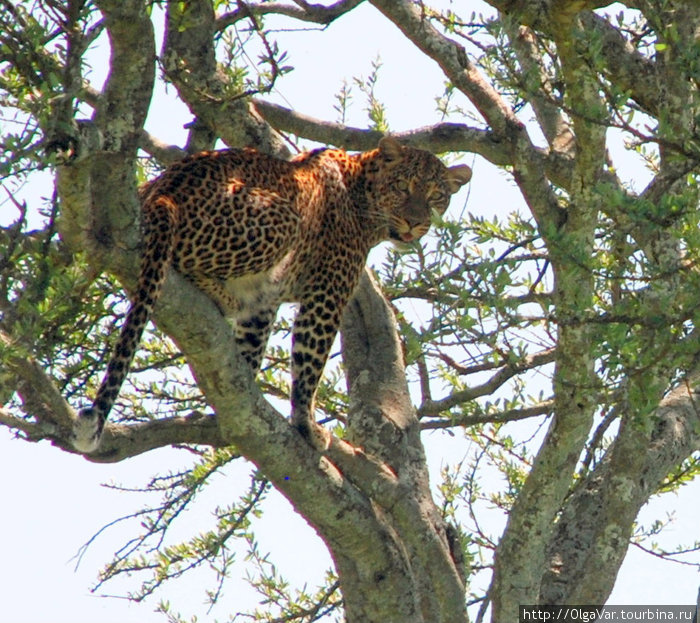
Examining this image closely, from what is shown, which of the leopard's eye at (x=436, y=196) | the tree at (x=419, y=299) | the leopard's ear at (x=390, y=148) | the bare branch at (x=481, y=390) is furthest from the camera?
the leopard's eye at (x=436, y=196)

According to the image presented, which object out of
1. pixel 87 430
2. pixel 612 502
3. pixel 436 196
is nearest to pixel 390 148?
pixel 436 196

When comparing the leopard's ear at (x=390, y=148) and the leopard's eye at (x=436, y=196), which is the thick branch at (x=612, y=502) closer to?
the leopard's eye at (x=436, y=196)

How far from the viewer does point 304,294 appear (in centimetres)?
678

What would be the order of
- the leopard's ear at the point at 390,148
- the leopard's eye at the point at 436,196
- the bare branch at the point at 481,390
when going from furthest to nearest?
the leopard's eye at the point at 436,196
the leopard's ear at the point at 390,148
the bare branch at the point at 481,390

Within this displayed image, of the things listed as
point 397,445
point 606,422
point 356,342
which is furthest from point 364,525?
point 606,422

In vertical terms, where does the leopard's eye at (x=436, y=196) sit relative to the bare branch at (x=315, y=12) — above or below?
below

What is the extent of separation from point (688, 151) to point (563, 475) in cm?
221

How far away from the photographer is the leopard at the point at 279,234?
5219 millimetres

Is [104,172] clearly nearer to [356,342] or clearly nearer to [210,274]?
[210,274]

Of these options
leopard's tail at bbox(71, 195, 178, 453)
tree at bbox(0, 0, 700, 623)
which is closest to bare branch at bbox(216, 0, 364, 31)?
tree at bbox(0, 0, 700, 623)

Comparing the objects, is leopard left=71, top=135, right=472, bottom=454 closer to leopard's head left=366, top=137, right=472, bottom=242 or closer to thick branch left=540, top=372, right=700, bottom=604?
leopard's head left=366, top=137, right=472, bottom=242

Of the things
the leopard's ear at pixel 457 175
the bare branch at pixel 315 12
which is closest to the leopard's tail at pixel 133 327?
the bare branch at pixel 315 12

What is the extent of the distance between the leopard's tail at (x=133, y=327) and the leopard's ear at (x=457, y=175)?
285 centimetres

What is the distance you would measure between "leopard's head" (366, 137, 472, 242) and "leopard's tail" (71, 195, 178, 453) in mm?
2264
